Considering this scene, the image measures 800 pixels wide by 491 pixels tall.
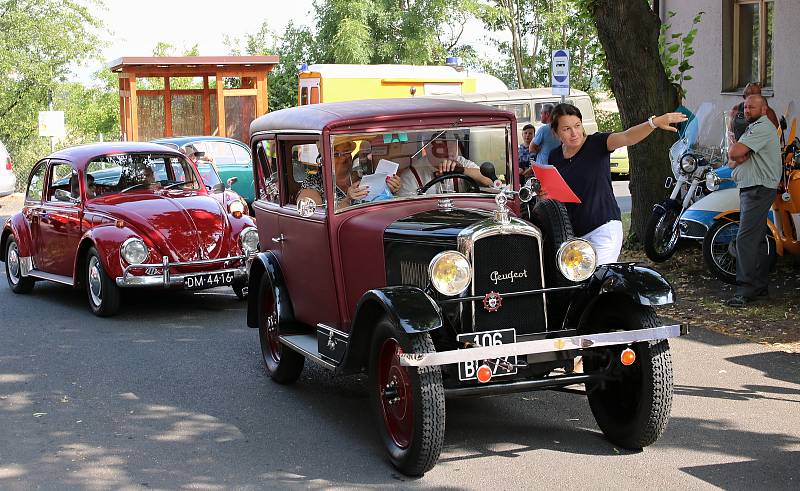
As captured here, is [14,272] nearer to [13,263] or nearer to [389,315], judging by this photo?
[13,263]

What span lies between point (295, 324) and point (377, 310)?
1.57 m

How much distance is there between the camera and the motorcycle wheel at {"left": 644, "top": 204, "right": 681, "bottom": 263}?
1163 cm

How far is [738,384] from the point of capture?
7262mm

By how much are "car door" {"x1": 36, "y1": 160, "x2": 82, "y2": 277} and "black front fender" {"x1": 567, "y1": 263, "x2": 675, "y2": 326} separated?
654 cm

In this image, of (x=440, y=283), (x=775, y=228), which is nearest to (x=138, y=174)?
(x=775, y=228)

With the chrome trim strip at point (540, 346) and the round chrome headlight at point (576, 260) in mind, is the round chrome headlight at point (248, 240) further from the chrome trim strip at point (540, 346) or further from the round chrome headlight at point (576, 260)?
the chrome trim strip at point (540, 346)

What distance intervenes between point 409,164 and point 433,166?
0.16 m

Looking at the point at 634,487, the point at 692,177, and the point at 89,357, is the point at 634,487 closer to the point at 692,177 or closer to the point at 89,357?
the point at 89,357

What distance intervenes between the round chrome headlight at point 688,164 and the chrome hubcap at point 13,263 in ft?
24.9

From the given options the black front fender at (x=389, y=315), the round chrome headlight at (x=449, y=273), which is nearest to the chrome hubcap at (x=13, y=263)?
the black front fender at (x=389, y=315)

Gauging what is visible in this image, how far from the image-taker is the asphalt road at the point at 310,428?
18.2ft

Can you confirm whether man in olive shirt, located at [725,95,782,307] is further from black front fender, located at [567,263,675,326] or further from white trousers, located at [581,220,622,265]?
black front fender, located at [567,263,675,326]

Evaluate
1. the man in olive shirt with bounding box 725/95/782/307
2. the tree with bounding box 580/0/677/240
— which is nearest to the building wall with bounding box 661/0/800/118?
the tree with bounding box 580/0/677/240

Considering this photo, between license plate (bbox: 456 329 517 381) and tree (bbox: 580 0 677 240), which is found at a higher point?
tree (bbox: 580 0 677 240)
